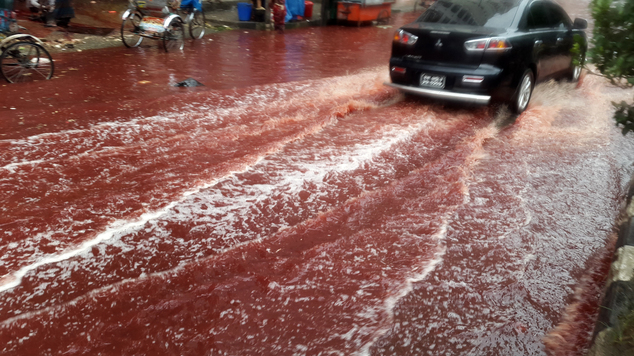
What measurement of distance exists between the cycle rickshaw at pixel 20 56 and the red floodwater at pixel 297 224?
20.9 inches

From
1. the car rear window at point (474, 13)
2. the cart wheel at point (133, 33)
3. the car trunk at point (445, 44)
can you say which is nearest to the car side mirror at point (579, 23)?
the car rear window at point (474, 13)

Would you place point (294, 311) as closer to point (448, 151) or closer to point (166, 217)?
point (166, 217)

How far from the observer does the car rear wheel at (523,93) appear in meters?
7.19

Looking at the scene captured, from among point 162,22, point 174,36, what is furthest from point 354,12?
point 162,22

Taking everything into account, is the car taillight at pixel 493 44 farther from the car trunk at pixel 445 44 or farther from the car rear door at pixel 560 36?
the car rear door at pixel 560 36

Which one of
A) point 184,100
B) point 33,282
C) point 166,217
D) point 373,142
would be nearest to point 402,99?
point 373,142

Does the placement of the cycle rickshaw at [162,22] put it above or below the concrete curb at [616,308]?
above

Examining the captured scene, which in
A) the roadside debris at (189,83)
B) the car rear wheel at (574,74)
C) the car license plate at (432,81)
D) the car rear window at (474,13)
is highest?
the car rear window at (474,13)

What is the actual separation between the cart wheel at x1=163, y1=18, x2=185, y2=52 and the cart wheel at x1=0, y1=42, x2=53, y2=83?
127 inches

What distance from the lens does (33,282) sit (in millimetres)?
3455

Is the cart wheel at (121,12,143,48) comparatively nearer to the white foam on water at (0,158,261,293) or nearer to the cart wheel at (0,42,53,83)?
the cart wheel at (0,42,53,83)

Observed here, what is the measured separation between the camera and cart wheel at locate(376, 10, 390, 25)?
1932 cm

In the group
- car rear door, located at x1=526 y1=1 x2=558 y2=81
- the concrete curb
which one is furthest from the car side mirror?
the concrete curb

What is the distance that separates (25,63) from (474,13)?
24.0ft
